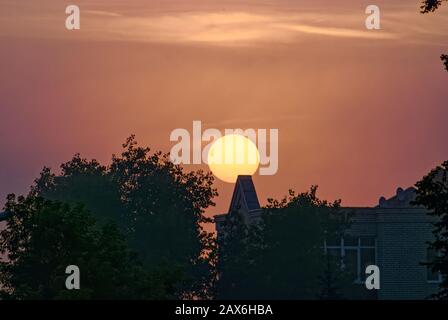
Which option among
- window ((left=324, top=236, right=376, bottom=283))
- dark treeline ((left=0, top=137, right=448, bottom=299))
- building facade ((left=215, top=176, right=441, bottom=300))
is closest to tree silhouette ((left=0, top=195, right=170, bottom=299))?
dark treeline ((left=0, top=137, right=448, bottom=299))

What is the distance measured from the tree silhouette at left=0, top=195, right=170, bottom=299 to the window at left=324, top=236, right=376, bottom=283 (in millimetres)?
42740

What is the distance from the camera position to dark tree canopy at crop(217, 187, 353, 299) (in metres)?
87.1

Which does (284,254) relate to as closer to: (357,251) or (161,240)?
(357,251)

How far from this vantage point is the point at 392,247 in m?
97.3

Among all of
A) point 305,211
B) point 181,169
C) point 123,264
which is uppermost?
point 181,169

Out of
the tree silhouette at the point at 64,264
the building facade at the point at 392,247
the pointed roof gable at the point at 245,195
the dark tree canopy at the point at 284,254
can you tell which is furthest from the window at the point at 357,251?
the tree silhouette at the point at 64,264

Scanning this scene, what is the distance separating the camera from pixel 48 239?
2127 inches

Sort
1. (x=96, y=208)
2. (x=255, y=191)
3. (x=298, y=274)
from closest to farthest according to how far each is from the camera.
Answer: (x=298, y=274) < (x=255, y=191) < (x=96, y=208)

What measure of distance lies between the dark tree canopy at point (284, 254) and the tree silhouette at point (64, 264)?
30.2 metres

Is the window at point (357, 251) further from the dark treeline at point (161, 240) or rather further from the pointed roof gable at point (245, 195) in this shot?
the pointed roof gable at point (245, 195)
